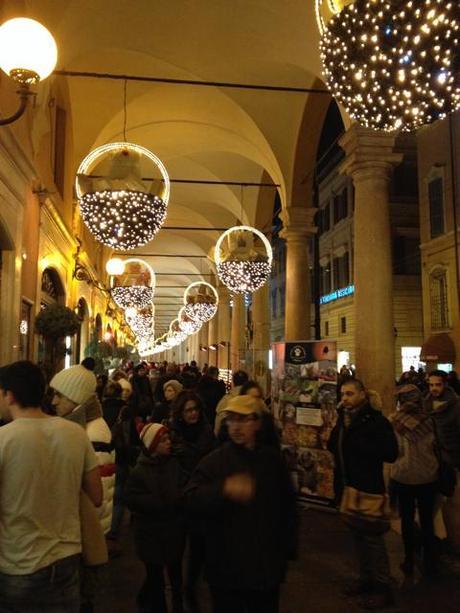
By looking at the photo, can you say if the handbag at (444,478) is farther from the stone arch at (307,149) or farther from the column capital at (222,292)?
the column capital at (222,292)

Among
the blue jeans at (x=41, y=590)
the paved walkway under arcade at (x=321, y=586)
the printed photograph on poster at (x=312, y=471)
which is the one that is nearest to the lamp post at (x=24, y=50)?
the blue jeans at (x=41, y=590)

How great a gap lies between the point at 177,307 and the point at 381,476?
5078 cm

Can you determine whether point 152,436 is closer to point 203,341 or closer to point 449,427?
point 449,427

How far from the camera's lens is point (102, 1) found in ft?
31.2

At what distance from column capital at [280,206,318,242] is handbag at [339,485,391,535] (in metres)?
9.86

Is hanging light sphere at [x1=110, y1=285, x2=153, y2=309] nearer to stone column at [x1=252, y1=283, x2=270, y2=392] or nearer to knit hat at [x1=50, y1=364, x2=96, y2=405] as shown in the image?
stone column at [x1=252, y1=283, x2=270, y2=392]

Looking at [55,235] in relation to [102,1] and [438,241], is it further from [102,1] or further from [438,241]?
[438,241]

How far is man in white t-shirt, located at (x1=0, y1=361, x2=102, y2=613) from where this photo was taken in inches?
86.1

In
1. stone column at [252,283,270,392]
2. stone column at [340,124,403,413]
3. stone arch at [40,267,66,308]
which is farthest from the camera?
stone column at [252,283,270,392]

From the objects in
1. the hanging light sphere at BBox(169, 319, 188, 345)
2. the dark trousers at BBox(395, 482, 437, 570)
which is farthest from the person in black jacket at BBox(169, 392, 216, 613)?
the hanging light sphere at BBox(169, 319, 188, 345)

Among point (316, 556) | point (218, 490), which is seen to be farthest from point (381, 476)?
point (218, 490)

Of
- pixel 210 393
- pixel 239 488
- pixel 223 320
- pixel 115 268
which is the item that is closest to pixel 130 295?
pixel 115 268

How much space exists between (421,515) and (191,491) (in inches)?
117

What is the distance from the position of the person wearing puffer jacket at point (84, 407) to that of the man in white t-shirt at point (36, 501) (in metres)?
1.42
